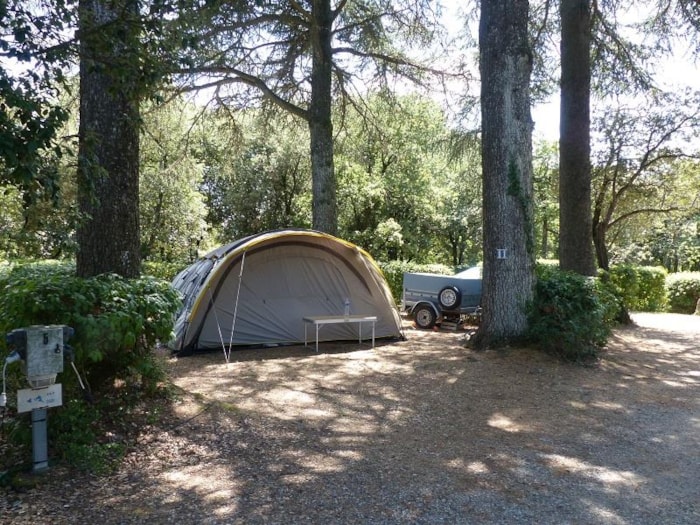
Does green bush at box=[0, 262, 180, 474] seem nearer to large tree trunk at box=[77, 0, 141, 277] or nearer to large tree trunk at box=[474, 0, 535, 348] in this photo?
large tree trunk at box=[77, 0, 141, 277]

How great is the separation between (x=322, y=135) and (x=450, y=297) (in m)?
4.58

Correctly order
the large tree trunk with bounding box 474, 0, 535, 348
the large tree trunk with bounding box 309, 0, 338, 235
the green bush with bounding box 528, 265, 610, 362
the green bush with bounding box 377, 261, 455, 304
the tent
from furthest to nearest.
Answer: the green bush with bounding box 377, 261, 455, 304 < the large tree trunk with bounding box 309, 0, 338, 235 < the tent < the large tree trunk with bounding box 474, 0, 535, 348 < the green bush with bounding box 528, 265, 610, 362

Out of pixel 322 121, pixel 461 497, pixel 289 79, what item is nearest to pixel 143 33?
pixel 461 497

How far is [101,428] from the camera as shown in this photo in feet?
13.9

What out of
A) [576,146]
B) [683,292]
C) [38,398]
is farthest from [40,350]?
[683,292]

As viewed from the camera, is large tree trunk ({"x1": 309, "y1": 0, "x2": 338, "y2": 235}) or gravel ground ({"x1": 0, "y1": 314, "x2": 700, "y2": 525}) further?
large tree trunk ({"x1": 309, "y1": 0, "x2": 338, "y2": 235})

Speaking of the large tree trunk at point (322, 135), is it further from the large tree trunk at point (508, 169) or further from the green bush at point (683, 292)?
the green bush at point (683, 292)

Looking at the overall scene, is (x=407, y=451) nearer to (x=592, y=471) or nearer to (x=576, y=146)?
(x=592, y=471)

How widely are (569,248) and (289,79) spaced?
729 centimetres

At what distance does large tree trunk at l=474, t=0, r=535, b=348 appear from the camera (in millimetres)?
7980

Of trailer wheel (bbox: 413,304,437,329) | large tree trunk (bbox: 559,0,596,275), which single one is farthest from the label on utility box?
large tree trunk (bbox: 559,0,596,275)

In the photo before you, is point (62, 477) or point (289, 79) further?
point (289, 79)

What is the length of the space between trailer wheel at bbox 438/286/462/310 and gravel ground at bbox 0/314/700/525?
3.26 m

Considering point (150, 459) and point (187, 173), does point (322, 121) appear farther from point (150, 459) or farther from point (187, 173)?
point (150, 459)
